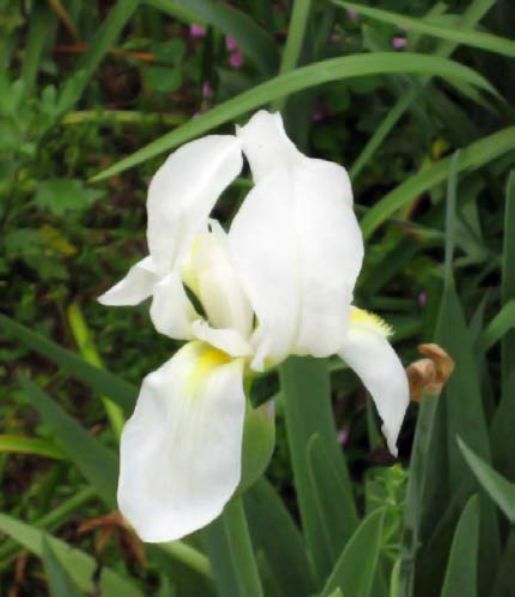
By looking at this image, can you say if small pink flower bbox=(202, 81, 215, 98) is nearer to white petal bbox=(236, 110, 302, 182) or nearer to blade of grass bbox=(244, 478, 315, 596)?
blade of grass bbox=(244, 478, 315, 596)

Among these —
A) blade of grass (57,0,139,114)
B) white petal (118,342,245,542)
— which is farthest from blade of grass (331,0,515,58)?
white petal (118,342,245,542)

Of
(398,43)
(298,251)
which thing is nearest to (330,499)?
(298,251)

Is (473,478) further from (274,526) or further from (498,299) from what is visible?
(498,299)

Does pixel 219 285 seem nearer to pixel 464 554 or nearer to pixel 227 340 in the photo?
pixel 227 340

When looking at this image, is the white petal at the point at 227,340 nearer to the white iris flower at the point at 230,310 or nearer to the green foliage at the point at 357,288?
the white iris flower at the point at 230,310

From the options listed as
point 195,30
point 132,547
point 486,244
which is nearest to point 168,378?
point 132,547


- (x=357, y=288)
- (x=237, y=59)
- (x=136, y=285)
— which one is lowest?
(x=357, y=288)

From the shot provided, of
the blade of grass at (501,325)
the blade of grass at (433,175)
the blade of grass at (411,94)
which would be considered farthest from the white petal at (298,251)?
the blade of grass at (411,94)
